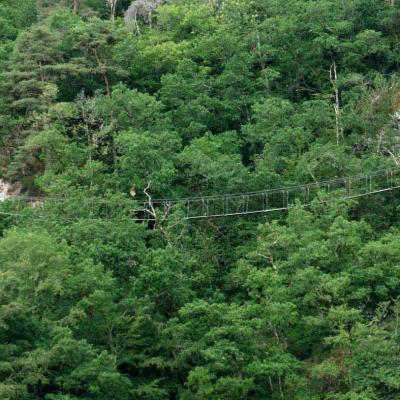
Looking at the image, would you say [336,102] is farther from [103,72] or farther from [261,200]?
[103,72]

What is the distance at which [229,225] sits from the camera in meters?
37.3

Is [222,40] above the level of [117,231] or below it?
above

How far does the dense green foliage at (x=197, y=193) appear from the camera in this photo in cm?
3025

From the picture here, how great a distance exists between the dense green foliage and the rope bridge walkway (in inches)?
14.5

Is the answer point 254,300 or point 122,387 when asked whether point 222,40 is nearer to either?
point 254,300

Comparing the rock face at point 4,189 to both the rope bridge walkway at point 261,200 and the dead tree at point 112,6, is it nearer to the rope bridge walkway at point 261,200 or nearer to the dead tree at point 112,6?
the rope bridge walkway at point 261,200

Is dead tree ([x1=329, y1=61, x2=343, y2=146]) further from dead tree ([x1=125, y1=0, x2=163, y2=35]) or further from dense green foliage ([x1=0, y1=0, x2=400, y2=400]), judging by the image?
dead tree ([x1=125, y1=0, x2=163, y2=35])

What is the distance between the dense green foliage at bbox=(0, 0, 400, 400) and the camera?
3025 centimetres

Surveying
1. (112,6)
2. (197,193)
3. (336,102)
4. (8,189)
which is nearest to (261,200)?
(197,193)

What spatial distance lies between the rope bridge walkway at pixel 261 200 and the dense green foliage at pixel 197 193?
1.21 ft

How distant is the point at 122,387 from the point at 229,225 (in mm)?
8709

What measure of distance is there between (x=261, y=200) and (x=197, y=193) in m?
2.39

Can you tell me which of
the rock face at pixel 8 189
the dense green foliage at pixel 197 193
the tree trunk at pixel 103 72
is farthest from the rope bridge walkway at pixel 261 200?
the tree trunk at pixel 103 72

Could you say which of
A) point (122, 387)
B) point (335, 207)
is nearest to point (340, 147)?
point (335, 207)
